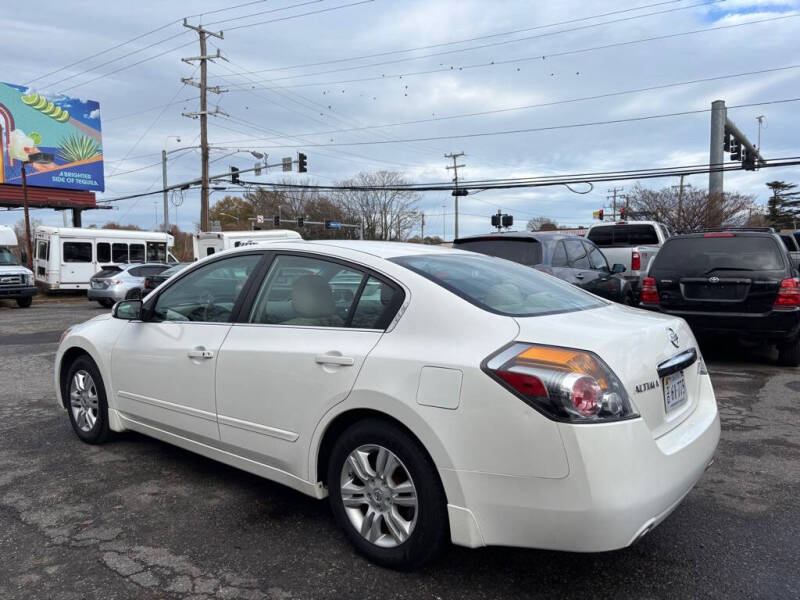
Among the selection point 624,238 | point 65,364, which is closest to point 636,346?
point 65,364

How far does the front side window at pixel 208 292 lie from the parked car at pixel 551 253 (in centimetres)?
453

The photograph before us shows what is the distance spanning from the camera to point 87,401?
4582mm

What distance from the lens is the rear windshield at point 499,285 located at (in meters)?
2.90

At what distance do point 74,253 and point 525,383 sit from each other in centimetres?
2436

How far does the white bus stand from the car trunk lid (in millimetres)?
23942

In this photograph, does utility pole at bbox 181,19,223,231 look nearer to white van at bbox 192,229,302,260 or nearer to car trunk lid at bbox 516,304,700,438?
white van at bbox 192,229,302,260

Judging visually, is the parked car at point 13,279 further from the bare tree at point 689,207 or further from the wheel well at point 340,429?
the bare tree at point 689,207

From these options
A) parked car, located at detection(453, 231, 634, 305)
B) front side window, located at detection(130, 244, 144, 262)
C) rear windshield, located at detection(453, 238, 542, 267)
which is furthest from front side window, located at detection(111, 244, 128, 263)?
rear windshield, located at detection(453, 238, 542, 267)

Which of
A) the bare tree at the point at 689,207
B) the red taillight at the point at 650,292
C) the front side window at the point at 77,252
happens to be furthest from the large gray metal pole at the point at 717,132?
the front side window at the point at 77,252

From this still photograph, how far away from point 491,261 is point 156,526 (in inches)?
95.4

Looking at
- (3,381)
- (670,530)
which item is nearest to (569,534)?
(670,530)

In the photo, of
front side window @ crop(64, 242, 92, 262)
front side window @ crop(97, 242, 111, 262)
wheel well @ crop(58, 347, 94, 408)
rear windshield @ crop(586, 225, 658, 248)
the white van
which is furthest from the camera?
front side window @ crop(97, 242, 111, 262)

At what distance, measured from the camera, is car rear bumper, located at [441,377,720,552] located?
2254 millimetres

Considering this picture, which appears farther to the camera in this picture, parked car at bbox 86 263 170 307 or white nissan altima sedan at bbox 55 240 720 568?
parked car at bbox 86 263 170 307
